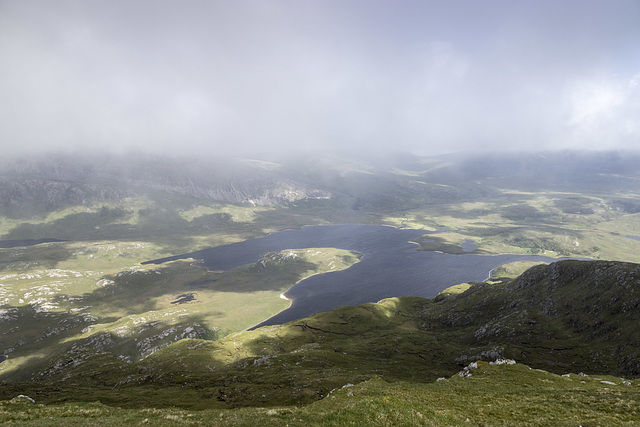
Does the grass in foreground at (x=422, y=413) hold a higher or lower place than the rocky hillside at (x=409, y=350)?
higher

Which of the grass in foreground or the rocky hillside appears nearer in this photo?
the grass in foreground

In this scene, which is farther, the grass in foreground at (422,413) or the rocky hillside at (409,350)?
the rocky hillside at (409,350)

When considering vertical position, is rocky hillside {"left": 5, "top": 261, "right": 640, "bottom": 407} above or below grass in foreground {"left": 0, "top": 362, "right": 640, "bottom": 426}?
below

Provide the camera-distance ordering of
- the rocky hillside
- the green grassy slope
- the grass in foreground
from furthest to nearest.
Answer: the rocky hillside < the green grassy slope < the grass in foreground

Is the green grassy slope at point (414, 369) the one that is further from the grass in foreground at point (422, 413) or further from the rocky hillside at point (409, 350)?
the rocky hillside at point (409, 350)

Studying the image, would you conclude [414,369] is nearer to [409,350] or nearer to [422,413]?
[409,350]

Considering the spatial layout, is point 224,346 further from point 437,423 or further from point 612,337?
point 612,337

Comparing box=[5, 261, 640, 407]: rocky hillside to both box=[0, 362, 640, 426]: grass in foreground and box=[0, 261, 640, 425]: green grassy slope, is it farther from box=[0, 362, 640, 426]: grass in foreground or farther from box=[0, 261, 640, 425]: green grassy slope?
box=[0, 362, 640, 426]: grass in foreground

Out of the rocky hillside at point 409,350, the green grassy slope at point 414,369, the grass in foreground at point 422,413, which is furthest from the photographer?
the rocky hillside at point 409,350

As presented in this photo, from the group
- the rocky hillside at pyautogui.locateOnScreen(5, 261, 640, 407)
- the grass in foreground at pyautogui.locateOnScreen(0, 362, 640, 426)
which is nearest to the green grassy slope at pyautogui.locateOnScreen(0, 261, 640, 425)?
the grass in foreground at pyautogui.locateOnScreen(0, 362, 640, 426)

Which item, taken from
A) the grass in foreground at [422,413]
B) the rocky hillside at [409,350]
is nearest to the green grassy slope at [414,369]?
the grass in foreground at [422,413]

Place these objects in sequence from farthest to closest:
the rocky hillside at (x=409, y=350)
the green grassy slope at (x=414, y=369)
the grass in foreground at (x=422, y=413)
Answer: the rocky hillside at (x=409, y=350)
the green grassy slope at (x=414, y=369)
the grass in foreground at (x=422, y=413)

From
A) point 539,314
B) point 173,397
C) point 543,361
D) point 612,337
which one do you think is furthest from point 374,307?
point 173,397

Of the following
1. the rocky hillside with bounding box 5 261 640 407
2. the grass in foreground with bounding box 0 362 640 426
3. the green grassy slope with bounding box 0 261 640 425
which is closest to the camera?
the grass in foreground with bounding box 0 362 640 426
